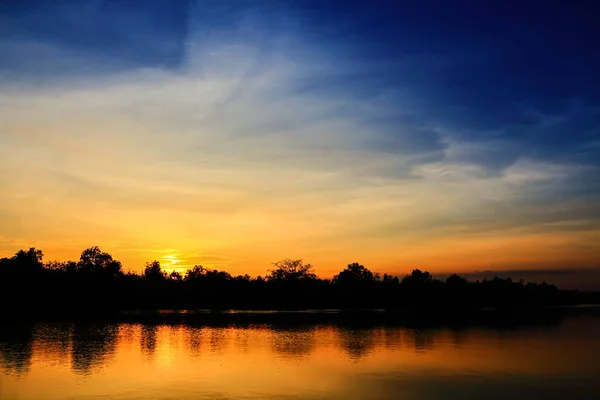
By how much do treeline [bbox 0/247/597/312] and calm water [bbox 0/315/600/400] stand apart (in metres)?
63.3

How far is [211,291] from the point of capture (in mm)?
154125

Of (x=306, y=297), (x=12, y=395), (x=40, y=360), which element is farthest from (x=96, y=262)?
(x=12, y=395)

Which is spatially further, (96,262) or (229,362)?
(96,262)

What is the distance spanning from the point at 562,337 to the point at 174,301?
104 m

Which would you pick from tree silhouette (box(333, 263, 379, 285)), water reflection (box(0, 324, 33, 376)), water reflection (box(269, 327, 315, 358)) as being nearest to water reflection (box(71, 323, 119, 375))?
water reflection (box(0, 324, 33, 376))

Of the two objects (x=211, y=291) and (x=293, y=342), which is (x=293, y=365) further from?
(x=211, y=291)

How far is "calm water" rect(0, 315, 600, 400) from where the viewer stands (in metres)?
31.4

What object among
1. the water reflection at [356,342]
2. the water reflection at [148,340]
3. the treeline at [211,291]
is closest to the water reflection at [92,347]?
the water reflection at [148,340]

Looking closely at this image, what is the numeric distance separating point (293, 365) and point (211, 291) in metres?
116

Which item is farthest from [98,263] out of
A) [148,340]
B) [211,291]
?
[148,340]

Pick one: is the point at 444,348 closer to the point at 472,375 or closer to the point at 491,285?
the point at 472,375

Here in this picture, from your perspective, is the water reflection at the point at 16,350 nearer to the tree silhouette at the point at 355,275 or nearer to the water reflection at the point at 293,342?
the water reflection at the point at 293,342

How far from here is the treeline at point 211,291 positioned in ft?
414

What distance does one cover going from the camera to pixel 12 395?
96.4 feet
